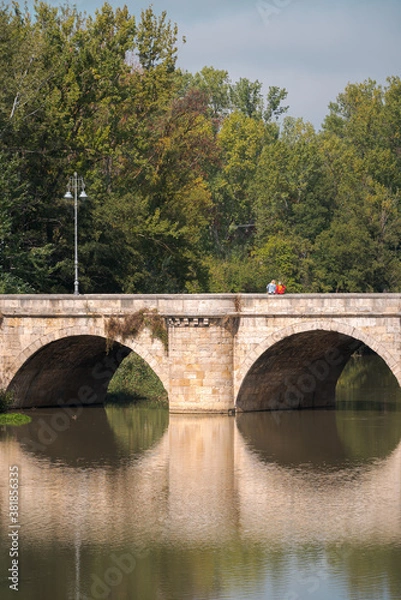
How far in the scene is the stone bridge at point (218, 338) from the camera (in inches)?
1869

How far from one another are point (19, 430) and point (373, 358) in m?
33.6

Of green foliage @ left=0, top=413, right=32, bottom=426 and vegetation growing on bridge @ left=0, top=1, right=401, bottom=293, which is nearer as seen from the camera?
green foliage @ left=0, top=413, right=32, bottom=426

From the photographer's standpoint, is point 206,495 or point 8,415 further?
point 8,415

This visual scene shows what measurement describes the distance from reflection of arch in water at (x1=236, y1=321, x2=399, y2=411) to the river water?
98cm

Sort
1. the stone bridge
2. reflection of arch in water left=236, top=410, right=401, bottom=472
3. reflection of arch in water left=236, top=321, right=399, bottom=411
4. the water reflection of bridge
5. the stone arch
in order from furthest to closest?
the stone arch < reflection of arch in water left=236, top=321, right=399, bottom=411 < the stone bridge < reflection of arch in water left=236, top=410, right=401, bottom=472 < the water reflection of bridge

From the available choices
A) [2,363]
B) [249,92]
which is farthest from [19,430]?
[249,92]

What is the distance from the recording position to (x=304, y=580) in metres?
29.2

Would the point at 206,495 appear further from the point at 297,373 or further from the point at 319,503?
the point at 297,373

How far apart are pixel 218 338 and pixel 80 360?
867 cm

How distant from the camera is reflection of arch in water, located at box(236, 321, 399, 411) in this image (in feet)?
158

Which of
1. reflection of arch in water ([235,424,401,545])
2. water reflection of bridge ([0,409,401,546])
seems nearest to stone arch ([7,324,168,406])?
water reflection of bridge ([0,409,401,546])

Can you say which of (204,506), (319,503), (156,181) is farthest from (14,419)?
(156,181)

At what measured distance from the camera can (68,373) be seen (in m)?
56.4

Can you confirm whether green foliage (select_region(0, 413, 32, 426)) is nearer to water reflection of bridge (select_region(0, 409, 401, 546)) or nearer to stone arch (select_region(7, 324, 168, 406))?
stone arch (select_region(7, 324, 168, 406))
